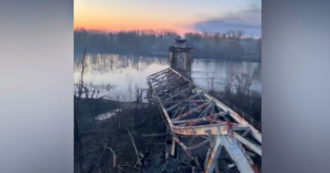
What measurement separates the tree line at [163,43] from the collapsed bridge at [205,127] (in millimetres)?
198

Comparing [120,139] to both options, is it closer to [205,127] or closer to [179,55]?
[205,127]

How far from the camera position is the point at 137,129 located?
2176 millimetres

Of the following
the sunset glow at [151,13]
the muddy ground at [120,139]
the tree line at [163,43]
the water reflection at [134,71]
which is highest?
the sunset glow at [151,13]

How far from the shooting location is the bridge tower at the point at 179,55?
7.18 ft

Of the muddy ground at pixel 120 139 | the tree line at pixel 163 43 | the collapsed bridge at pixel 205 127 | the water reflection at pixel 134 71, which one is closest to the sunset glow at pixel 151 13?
the tree line at pixel 163 43

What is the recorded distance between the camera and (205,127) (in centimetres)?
222

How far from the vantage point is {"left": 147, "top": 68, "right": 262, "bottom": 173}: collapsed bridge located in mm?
2203

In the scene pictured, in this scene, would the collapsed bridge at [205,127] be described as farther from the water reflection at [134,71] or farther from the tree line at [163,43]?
the tree line at [163,43]

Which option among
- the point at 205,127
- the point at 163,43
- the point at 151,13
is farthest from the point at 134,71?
the point at 205,127

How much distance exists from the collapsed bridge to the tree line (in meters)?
0.20

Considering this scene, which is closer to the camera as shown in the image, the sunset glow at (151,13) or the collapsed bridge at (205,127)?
the sunset glow at (151,13)

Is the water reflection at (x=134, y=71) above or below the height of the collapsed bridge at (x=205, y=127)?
above
